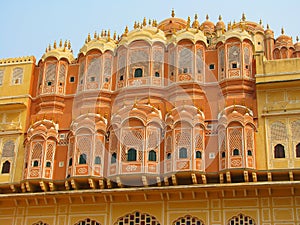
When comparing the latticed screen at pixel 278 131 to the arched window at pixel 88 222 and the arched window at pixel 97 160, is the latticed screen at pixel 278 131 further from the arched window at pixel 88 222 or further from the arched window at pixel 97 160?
the arched window at pixel 88 222

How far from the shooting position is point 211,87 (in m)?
21.6

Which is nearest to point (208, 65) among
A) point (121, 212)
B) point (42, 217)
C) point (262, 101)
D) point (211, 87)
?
point (211, 87)

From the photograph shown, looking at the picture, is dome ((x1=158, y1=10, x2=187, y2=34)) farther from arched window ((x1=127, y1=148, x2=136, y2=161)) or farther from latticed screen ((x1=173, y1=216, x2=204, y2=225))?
latticed screen ((x1=173, y1=216, x2=204, y2=225))

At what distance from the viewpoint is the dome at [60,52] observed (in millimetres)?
23516

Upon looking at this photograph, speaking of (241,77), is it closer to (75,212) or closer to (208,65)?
(208,65)

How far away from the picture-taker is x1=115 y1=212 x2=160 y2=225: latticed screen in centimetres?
1983

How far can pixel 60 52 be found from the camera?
2372cm

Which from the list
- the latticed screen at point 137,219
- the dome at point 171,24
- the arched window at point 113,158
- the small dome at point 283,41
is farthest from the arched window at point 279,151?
the small dome at point 283,41

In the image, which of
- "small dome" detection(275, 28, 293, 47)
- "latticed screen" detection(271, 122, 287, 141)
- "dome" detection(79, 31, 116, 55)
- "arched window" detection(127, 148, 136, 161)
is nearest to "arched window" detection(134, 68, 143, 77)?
"dome" detection(79, 31, 116, 55)

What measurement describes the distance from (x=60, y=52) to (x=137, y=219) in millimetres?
8034

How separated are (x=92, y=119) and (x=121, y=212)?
12.3ft

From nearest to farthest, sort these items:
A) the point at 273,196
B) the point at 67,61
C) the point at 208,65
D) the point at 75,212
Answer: the point at 273,196 → the point at 75,212 → the point at 208,65 → the point at 67,61

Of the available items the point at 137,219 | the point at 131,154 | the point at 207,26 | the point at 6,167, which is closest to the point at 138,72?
the point at 131,154

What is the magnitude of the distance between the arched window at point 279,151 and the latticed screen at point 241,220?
2.42 m
